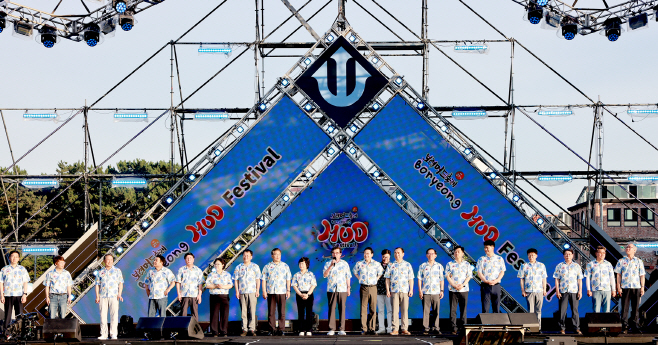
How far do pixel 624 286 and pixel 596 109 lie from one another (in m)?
7.28

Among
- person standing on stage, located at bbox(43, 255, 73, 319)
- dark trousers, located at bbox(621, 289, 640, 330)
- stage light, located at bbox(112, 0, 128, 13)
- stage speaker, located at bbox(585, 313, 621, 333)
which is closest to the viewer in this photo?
stage speaker, located at bbox(585, 313, 621, 333)

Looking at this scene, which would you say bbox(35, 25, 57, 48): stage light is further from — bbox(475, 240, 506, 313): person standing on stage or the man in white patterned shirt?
bbox(475, 240, 506, 313): person standing on stage

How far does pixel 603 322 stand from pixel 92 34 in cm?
1295

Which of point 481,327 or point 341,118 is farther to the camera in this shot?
point 341,118

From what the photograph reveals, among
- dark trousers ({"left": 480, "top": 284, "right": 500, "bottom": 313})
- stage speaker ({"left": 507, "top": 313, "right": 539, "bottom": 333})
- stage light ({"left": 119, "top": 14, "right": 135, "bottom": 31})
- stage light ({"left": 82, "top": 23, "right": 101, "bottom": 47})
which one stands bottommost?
stage speaker ({"left": 507, "top": 313, "right": 539, "bottom": 333})

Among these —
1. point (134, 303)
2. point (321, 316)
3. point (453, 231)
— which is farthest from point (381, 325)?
point (134, 303)

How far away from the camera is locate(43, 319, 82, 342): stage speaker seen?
12.4 m

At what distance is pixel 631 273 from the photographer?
14430mm

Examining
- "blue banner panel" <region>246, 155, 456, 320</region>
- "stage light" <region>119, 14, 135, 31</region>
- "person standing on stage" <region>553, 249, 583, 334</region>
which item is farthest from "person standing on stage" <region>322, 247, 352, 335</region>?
"stage light" <region>119, 14, 135, 31</region>

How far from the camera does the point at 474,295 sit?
16.6m

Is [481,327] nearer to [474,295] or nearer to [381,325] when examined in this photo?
[381,325]

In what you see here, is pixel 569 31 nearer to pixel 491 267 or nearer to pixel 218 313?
pixel 491 267

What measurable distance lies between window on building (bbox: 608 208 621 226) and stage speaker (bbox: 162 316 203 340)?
51.5 meters

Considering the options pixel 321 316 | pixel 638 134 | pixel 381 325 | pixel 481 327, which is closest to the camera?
pixel 481 327
